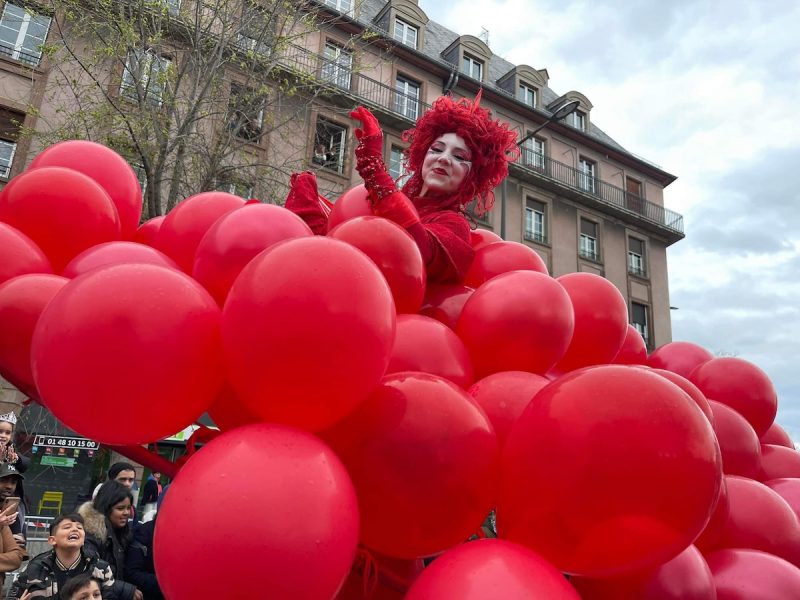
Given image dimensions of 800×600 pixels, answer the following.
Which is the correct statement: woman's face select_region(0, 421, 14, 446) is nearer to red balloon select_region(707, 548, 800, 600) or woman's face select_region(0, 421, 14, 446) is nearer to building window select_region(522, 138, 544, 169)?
red balloon select_region(707, 548, 800, 600)

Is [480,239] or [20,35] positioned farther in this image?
[20,35]

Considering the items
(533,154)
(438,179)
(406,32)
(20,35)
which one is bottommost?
(438,179)

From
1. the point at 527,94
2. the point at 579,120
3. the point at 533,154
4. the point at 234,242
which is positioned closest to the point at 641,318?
the point at 533,154

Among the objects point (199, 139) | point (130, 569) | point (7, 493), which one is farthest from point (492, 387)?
point (199, 139)

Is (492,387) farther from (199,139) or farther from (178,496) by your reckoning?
(199,139)

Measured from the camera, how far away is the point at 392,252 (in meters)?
1.49

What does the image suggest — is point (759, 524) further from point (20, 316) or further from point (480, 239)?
point (20, 316)

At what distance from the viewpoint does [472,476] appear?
1.10m

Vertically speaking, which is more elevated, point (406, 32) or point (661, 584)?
point (406, 32)

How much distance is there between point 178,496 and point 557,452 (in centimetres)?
66

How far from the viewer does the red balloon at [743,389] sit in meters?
2.33

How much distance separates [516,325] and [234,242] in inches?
30.6

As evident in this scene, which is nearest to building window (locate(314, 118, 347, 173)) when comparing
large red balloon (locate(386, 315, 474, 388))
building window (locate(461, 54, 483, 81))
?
building window (locate(461, 54, 483, 81))

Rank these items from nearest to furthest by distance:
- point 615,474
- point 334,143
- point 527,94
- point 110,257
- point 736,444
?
1. point 615,474
2. point 110,257
3. point 736,444
4. point 334,143
5. point 527,94
